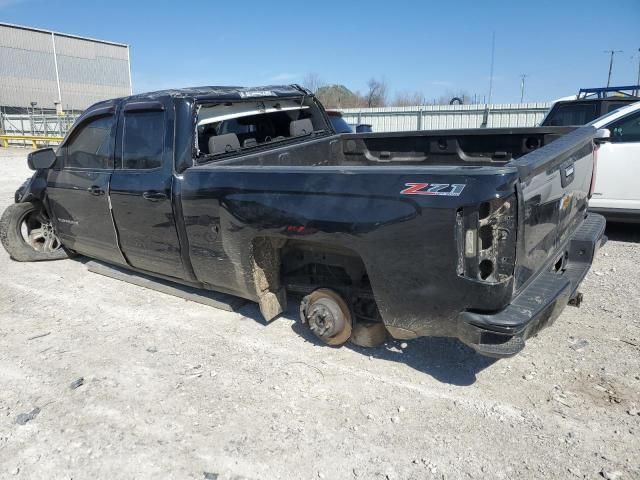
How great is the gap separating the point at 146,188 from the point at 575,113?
7.34 m

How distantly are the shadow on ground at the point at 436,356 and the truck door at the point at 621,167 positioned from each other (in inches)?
153

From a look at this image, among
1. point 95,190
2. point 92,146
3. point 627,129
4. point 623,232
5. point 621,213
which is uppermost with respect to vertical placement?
point 627,129

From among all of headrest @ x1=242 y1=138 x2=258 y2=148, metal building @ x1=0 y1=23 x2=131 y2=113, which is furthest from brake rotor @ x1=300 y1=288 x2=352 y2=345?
metal building @ x1=0 y1=23 x2=131 y2=113

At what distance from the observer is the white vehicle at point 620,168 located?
20.0ft

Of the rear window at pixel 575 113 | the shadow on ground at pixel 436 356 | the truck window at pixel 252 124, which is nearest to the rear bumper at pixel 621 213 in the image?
the rear window at pixel 575 113

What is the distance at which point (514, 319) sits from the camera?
2576 millimetres

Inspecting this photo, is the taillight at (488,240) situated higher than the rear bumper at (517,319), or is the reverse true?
the taillight at (488,240)

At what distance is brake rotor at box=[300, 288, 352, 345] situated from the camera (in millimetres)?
3365

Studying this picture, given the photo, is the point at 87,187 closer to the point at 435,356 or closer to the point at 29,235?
the point at 29,235

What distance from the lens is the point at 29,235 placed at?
6.04 meters

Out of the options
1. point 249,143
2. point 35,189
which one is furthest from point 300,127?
point 35,189

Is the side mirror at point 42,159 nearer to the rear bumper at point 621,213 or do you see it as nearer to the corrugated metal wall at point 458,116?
the rear bumper at point 621,213

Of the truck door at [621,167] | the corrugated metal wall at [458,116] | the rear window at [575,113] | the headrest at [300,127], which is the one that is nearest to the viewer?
the headrest at [300,127]

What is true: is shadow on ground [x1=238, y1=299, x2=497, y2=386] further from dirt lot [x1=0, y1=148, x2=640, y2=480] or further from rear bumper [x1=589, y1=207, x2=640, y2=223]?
rear bumper [x1=589, y1=207, x2=640, y2=223]
